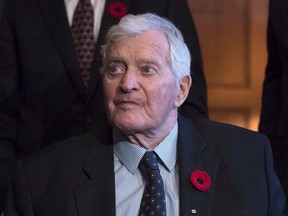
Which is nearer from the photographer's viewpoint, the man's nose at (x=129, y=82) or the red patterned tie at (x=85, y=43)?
the man's nose at (x=129, y=82)

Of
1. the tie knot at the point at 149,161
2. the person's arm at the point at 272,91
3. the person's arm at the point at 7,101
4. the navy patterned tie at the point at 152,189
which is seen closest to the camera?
the navy patterned tie at the point at 152,189

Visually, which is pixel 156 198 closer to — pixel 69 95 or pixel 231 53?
pixel 69 95

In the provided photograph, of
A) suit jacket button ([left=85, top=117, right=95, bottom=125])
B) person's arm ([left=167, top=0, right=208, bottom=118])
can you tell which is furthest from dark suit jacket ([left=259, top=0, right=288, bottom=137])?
suit jacket button ([left=85, top=117, right=95, bottom=125])

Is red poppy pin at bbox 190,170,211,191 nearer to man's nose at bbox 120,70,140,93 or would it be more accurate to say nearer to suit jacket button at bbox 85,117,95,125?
man's nose at bbox 120,70,140,93

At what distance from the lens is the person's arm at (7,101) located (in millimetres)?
2350

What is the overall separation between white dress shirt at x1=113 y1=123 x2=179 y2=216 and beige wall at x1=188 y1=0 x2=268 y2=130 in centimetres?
134

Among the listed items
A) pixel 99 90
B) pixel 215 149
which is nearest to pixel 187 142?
pixel 215 149

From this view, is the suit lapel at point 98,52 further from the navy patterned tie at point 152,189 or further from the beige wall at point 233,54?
the beige wall at point 233,54

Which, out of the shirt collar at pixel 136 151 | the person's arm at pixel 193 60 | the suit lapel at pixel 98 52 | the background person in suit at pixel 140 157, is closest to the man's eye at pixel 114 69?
the background person in suit at pixel 140 157

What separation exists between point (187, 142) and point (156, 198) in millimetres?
254

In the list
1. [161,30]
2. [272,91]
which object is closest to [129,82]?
[161,30]

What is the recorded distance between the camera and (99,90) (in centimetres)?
240

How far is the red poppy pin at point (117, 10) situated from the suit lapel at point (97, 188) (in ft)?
1.79

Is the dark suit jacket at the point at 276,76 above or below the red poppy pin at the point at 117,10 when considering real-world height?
below
